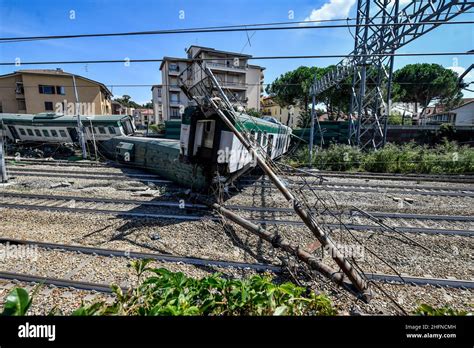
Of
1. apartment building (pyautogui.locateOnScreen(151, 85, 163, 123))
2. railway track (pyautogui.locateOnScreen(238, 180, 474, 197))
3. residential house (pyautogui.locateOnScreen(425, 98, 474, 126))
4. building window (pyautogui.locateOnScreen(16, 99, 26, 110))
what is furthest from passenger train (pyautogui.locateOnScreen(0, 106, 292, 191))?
residential house (pyautogui.locateOnScreen(425, 98, 474, 126))

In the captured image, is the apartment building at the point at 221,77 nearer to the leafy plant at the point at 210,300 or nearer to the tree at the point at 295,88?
the tree at the point at 295,88

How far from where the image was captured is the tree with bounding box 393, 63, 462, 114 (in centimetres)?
4119

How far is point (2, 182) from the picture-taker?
1105cm

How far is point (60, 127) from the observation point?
19.4 m

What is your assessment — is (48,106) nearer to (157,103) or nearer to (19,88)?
(19,88)

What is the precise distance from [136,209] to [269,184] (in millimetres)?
6089

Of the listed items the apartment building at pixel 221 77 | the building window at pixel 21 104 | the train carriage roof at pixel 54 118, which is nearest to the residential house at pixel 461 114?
the apartment building at pixel 221 77

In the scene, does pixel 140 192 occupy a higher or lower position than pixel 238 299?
lower

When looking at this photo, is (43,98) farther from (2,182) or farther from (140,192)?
(140,192)

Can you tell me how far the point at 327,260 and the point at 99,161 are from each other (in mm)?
17842

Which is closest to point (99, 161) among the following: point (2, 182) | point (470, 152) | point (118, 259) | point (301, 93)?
point (2, 182)

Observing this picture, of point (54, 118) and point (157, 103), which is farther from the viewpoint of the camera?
point (157, 103)

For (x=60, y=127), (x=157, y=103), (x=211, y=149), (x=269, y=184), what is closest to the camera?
(x=211, y=149)

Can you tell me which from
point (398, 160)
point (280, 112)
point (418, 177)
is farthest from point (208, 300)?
point (280, 112)
